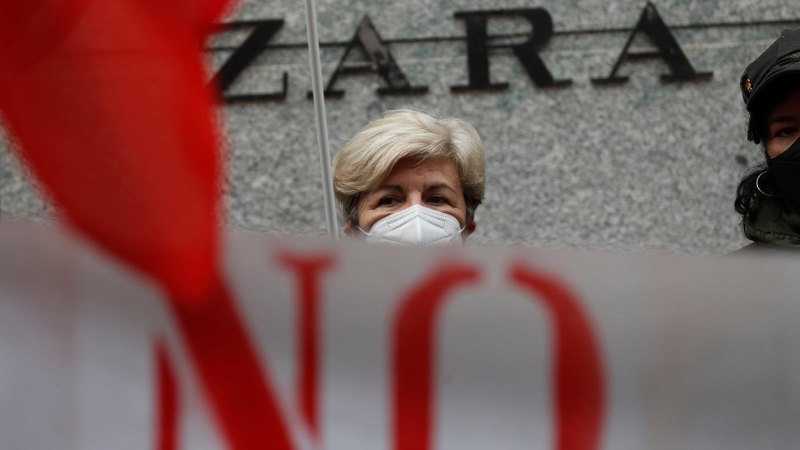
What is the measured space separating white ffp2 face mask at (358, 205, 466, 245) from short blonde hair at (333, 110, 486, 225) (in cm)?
10

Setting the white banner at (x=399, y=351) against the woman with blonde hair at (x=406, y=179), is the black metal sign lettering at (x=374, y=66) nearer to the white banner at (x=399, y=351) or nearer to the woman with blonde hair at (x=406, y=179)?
the woman with blonde hair at (x=406, y=179)

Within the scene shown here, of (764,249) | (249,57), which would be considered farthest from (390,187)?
(249,57)

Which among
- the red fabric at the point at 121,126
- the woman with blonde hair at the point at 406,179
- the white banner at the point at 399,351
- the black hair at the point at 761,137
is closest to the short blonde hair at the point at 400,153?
the woman with blonde hair at the point at 406,179

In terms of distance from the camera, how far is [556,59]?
3592 mm

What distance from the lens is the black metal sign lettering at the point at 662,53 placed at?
3561mm

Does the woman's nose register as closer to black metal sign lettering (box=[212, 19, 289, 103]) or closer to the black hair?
the black hair

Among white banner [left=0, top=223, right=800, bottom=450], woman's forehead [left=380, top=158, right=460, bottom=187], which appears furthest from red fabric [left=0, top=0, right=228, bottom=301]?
woman's forehead [left=380, top=158, right=460, bottom=187]

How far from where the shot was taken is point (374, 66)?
3637 millimetres

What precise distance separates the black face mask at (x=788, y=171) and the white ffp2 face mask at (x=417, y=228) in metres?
0.58

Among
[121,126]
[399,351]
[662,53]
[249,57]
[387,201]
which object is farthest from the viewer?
[249,57]

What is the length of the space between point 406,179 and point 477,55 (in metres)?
1.55

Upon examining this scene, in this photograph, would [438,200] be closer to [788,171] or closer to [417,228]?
[417,228]

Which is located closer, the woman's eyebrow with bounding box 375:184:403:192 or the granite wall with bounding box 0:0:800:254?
the woman's eyebrow with bounding box 375:184:403:192

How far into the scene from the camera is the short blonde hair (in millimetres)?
2139
